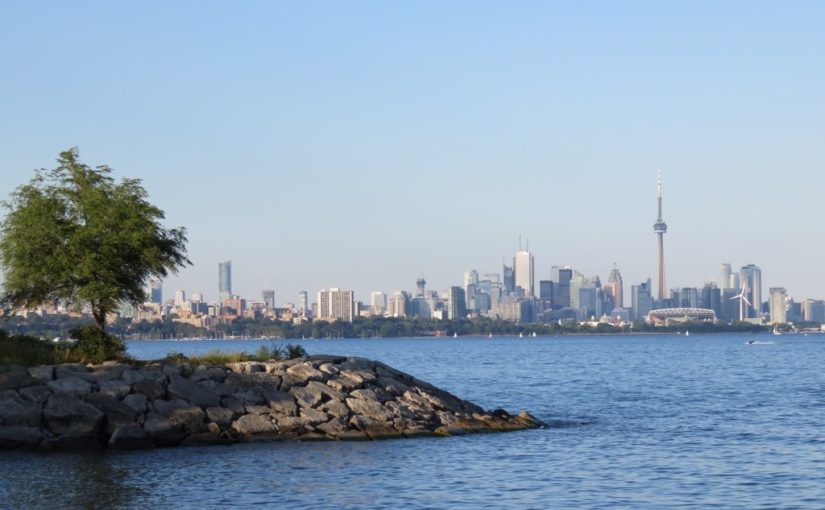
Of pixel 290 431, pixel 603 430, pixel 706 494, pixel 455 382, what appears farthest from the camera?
pixel 455 382

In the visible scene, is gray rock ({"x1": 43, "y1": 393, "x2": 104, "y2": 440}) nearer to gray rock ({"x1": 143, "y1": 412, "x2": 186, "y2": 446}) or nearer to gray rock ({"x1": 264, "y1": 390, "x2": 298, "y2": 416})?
gray rock ({"x1": 143, "y1": 412, "x2": 186, "y2": 446})

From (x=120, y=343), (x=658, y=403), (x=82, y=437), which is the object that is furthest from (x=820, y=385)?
(x=82, y=437)

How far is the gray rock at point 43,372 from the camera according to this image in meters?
44.8

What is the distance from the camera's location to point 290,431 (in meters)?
46.0

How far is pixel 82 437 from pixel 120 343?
1023 centimetres

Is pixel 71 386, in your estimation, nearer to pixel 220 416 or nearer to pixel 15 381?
pixel 15 381

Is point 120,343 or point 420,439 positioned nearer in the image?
point 420,439

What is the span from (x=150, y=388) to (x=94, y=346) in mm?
6438

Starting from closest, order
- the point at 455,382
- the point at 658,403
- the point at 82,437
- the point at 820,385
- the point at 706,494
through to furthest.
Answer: the point at 706,494 → the point at 82,437 → the point at 658,403 → the point at 820,385 → the point at 455,382

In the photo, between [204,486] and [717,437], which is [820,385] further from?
[204,486]

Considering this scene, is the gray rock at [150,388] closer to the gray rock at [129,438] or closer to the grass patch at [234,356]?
the gray rock at [129,438]

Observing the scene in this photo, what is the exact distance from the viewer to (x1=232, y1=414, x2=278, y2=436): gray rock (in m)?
45.5

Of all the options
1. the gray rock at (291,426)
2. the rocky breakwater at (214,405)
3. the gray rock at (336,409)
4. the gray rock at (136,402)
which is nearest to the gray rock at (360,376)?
the rocky breakwater at (214,405)

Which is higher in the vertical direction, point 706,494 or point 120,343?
point 120,343
